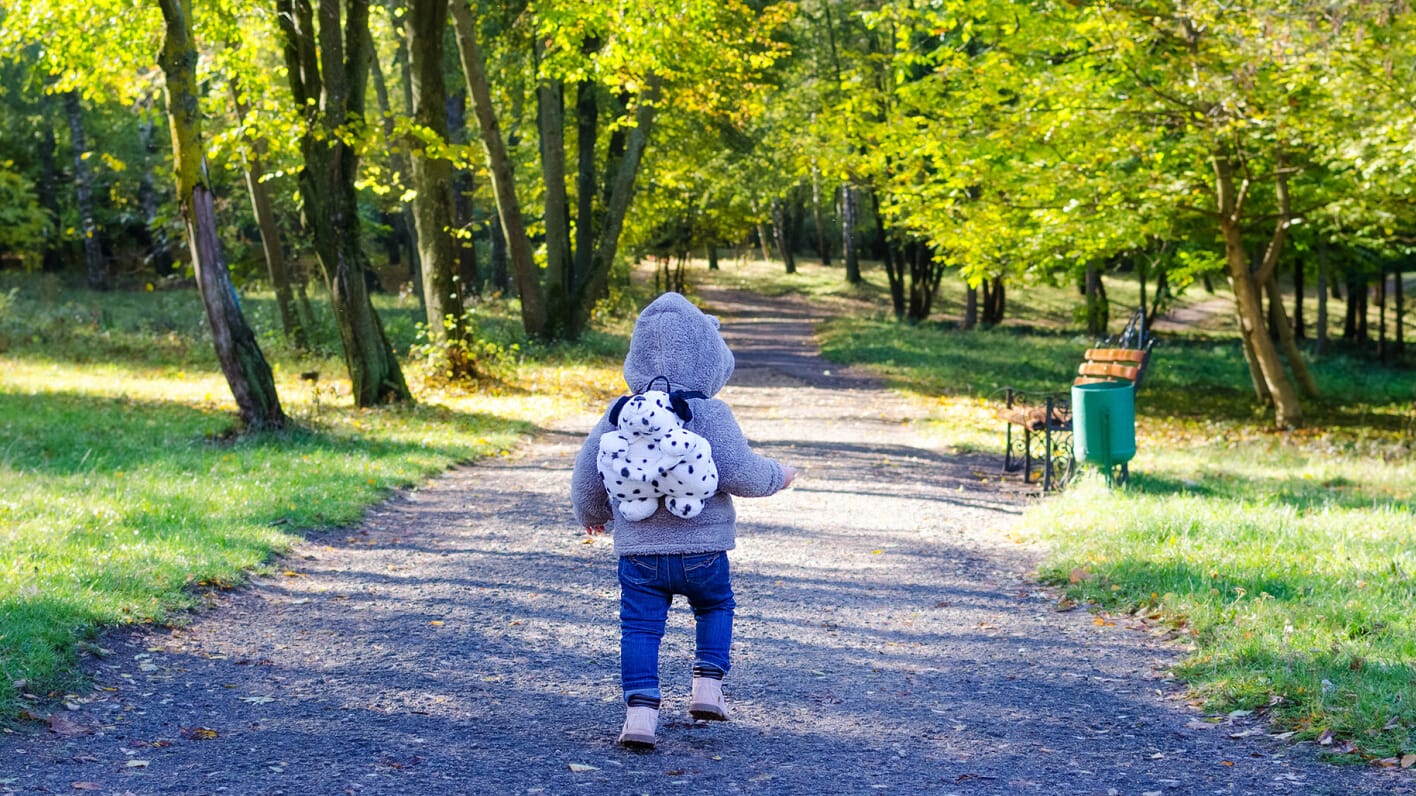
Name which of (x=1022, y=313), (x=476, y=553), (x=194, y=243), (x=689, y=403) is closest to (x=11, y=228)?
(x=194, y=243)

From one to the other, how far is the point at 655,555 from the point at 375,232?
39181 mm

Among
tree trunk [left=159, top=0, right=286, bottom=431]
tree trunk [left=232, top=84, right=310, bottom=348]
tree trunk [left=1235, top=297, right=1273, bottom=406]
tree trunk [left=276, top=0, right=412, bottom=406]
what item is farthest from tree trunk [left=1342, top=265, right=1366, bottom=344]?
tree trunk [left=159, top=0, right=286, bottom=431]

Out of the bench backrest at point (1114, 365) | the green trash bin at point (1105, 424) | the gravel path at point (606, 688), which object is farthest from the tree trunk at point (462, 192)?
the gravel path at point (606, 688)

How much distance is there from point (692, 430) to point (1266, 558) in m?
4.39

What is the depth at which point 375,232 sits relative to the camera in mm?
41719

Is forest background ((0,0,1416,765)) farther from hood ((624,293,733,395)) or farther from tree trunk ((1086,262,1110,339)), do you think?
tree trunk ((1086,262,1110,339))

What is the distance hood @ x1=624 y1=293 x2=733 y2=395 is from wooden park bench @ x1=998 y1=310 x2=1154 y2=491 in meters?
6.89

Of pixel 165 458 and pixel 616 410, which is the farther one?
pixel 165 458

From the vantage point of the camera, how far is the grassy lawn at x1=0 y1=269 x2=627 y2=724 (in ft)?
20.1

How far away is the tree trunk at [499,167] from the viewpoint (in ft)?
63.3

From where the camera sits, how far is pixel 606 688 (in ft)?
17.7

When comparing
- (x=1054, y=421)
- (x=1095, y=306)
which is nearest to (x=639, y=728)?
(x=1054, y=421)

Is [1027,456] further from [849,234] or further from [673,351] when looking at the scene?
[849,234]

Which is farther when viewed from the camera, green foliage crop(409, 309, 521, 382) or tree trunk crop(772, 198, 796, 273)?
tree trunk crop(772, 198, 796, 273)
